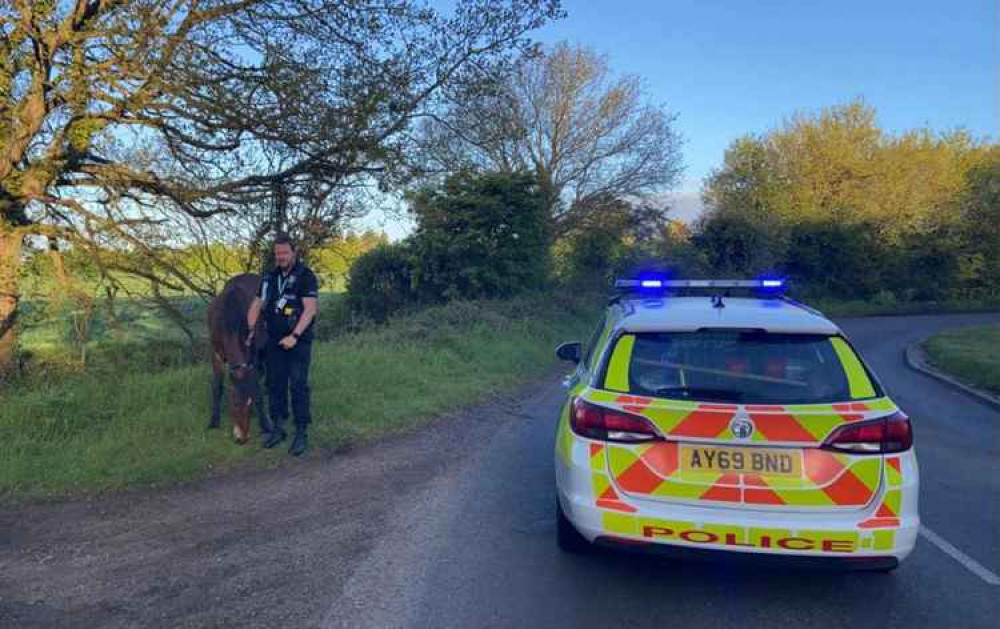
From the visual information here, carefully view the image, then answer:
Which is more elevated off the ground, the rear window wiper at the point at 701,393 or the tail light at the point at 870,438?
the rear window wiper at the point at 701,393

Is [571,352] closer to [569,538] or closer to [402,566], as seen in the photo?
[569,538]

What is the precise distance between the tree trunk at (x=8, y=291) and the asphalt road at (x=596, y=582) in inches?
253

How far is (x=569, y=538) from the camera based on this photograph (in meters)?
4.09

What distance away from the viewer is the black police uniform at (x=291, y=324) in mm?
6422

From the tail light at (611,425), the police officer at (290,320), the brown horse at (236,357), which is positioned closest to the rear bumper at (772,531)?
the tail light at (611,425)

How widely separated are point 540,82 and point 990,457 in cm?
2282

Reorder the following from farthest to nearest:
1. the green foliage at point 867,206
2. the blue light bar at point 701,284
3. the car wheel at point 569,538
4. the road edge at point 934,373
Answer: the green foliage at point 867,206 → the road edge at point 934,373 → the blue light bar at point 701,284 → the car wheel at point 569,538

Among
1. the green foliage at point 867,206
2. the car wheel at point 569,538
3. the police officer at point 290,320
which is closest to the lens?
the car wheel at point 569,538

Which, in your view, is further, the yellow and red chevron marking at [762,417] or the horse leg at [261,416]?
the horse leg at [261,416]

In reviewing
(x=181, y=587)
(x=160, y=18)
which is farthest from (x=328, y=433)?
(x=160, y=18)

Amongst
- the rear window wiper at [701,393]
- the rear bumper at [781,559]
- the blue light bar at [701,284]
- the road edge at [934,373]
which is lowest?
the road edge at [934,373]

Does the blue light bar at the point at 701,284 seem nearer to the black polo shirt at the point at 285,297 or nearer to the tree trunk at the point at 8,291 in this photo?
the black polo shirt at the point at 285,297

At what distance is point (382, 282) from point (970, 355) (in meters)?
15.2

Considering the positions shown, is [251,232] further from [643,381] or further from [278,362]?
[643,381]
